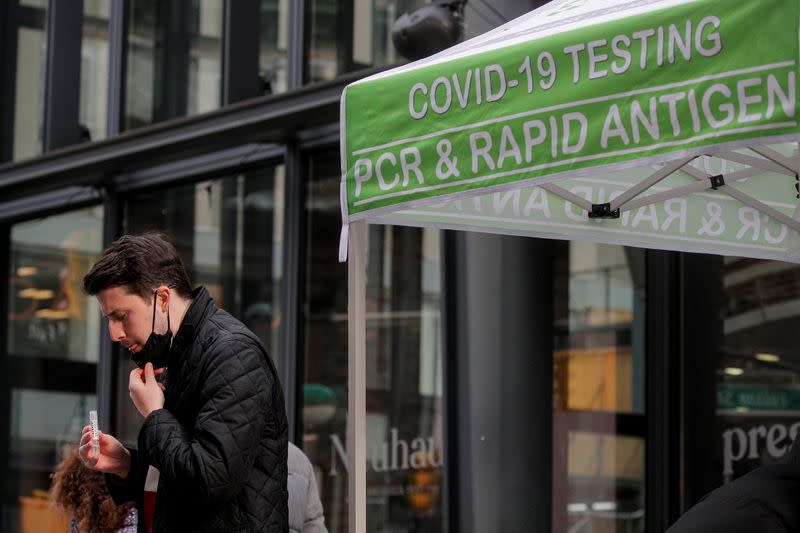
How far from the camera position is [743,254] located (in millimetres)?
4707

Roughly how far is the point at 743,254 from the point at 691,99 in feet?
5.90

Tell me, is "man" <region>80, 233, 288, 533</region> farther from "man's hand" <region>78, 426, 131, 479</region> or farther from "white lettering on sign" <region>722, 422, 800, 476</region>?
"white lettering on sign" <region>722, 422, 800, 476</region>

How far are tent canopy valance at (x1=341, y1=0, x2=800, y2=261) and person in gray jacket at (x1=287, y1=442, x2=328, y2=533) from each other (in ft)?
3.64

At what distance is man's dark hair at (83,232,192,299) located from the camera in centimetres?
344

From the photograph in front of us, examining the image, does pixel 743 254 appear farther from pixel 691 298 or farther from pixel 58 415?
pixel 58 415

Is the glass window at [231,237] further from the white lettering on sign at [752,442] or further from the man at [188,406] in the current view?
the man at [188,406]

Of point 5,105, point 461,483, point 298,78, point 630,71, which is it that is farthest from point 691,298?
Result: point 5,105

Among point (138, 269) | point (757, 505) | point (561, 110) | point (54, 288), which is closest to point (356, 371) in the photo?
point (138, 269)

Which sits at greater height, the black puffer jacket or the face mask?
the face mask

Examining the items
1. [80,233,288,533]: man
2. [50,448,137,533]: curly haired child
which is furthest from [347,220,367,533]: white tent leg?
→ [50,448,137,533]: curly haired child

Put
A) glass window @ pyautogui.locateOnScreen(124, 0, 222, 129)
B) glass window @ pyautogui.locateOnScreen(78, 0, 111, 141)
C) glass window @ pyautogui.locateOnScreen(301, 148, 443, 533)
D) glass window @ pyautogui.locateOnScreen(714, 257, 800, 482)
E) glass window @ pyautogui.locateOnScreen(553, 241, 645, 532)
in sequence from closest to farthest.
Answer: glass window @ pyautogui.locateOnScreen(714, 257, 800, 482), glass window @ pyautogui.locateOnScreen(553, 241, 645, 532), glass window @ pyautogui.locateOnScreen(301, 148, 443, 533), glass window @ pyautogui.locateOnScreen(124, 0, 222, 129), glass window @ pyautogui.locateOnScreen(78, 0, 111, 141)

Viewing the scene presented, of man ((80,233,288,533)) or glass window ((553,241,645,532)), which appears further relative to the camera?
glass window ((553,241,645,532))

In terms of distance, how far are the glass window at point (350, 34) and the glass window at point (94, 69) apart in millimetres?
2272

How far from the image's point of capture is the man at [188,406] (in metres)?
3.25
